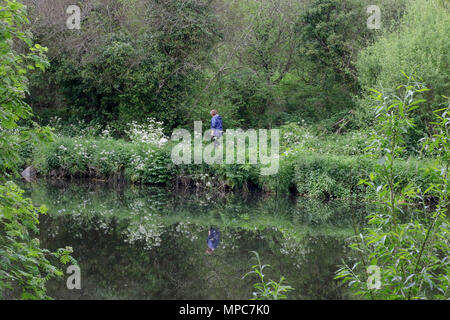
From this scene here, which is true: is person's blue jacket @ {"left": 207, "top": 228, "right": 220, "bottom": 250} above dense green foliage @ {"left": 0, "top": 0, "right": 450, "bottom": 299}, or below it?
below

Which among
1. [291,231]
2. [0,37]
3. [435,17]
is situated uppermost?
[435,17]

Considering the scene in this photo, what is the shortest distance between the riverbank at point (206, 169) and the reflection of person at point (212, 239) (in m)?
4.54

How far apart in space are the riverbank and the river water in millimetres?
602

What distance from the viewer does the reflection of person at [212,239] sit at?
28.4 ft

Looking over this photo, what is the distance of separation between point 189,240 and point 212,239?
1.43 ft

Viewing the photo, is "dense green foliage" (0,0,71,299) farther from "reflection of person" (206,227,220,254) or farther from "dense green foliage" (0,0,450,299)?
"dense green foliage" (0,0,450,299)

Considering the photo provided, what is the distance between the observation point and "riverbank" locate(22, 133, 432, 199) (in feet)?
46.0

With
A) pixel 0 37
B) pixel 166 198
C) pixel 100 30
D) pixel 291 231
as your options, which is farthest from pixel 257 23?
pixel 0 37

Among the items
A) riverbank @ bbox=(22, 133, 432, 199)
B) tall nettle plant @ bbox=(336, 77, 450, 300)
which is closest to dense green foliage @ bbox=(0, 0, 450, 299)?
riverbank @ bbox=(22, 133, 432, 199)

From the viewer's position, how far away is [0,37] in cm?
381

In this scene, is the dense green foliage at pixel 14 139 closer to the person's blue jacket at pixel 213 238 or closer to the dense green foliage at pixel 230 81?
the person's blue jacket at pixel 213 238

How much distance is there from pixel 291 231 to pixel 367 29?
14083 mm

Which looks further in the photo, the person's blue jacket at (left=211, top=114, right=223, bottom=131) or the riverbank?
the person's blue jacket at (left=211, top=114, right=223, bottom=131)
